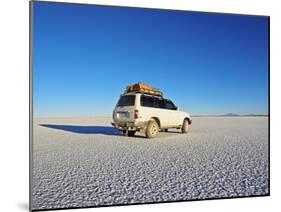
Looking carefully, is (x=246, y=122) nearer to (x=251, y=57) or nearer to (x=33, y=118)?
(x=251, y=57)

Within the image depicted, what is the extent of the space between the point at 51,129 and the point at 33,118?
256 millimetres

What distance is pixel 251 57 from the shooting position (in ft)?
20.9

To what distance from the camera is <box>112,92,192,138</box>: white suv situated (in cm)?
594

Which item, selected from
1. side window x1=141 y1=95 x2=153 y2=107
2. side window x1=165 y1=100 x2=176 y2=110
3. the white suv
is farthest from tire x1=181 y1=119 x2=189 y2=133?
side window x1=141 y1=95 x2=153 y2=107

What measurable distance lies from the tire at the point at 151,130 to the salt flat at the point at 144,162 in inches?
3.2

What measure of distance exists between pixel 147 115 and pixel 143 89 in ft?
1.45

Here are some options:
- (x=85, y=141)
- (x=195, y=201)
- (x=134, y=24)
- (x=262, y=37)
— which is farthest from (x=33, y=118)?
(x=262, y=37)

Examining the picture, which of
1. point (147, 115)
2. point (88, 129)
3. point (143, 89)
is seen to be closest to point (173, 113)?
point (147, 115)

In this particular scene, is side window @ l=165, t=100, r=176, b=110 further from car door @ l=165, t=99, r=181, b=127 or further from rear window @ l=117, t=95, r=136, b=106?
rear window @ l=117, t=95, r=136, b=106

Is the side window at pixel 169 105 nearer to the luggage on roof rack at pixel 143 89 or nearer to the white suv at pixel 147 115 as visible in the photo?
the white suv at pixel 147 115

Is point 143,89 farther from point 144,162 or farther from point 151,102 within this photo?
point 144,162

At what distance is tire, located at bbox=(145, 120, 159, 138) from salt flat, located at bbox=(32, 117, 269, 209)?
0.08 meters

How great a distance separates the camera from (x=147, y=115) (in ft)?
20.3

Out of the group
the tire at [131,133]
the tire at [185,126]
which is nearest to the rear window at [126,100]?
the tire at [131,133]
